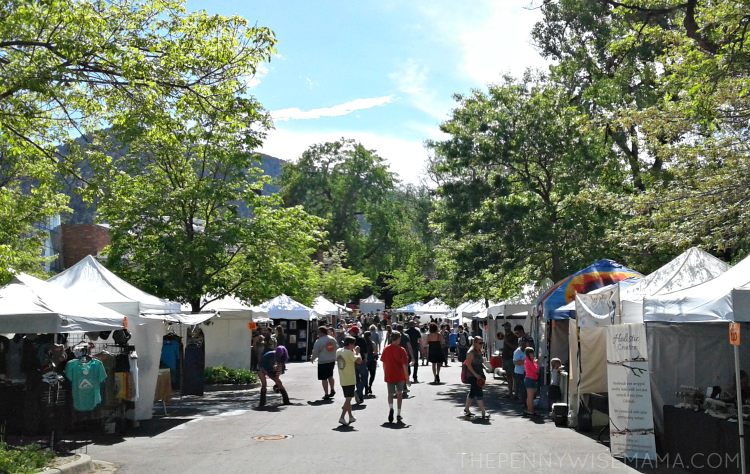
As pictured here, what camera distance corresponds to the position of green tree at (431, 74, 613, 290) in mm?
22547

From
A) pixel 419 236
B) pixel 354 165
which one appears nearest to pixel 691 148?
pixel 354 165

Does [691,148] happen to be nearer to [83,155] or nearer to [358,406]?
[358,406]

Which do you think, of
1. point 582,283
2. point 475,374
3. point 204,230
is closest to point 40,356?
point 475,374

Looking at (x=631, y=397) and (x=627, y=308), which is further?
(x=627, y=308)

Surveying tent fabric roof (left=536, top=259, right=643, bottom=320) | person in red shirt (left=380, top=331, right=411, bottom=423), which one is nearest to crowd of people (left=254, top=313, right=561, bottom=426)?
person in red shirt (left=380, top=331, right=411, bottom=423)

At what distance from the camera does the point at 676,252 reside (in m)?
20.2

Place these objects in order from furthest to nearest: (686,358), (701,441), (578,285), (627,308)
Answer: (578,285) → (627,308) → (686,358) → (701,441)

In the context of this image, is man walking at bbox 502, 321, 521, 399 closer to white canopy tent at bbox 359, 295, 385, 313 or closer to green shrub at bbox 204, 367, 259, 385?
green shrub at bbox 204, 367, 259, 385

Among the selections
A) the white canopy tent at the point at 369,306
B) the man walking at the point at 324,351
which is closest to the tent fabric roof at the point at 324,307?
the white canopy tent at the point at 369,306

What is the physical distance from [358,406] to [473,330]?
24.6 metres

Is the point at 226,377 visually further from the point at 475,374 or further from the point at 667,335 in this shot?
the point at 667,335

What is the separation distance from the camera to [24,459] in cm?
888

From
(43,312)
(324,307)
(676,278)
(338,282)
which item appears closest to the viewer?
(43,312)

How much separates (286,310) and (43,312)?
2212cm
